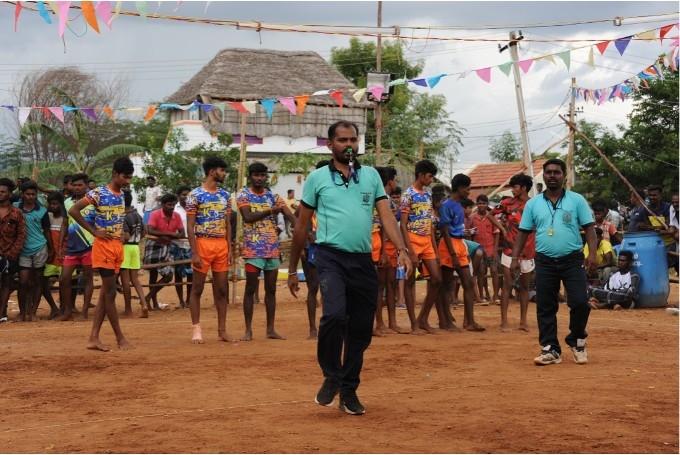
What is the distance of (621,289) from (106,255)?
8884mm

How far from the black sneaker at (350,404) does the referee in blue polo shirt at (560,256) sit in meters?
3.00

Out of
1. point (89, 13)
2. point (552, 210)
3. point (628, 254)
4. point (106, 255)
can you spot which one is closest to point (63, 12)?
Answer: point (89, 13)

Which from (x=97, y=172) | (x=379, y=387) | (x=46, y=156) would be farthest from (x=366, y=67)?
(x=379, y=387)

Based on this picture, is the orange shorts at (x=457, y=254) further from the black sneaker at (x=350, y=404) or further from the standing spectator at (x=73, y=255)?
the black sneaker at (x=350, y=404)

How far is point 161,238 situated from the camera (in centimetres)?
1595

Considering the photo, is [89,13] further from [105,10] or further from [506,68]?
[506,68]

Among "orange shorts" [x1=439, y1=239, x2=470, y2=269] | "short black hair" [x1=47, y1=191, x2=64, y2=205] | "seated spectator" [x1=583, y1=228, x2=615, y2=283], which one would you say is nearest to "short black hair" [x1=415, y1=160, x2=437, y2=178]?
"orange shorts" [x1=439, y1=239, x2=470, y2=269]

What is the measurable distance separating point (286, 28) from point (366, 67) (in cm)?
3504

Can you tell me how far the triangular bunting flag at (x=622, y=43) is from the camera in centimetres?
1511

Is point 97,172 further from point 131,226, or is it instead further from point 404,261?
point 404,261

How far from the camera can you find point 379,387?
8148mm

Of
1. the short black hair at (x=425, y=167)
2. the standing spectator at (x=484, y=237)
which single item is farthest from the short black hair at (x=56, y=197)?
the standing spectator at (x=484, y=237)

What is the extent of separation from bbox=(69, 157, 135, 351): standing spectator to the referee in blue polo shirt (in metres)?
4.05

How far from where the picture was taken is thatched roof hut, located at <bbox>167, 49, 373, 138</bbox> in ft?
152
